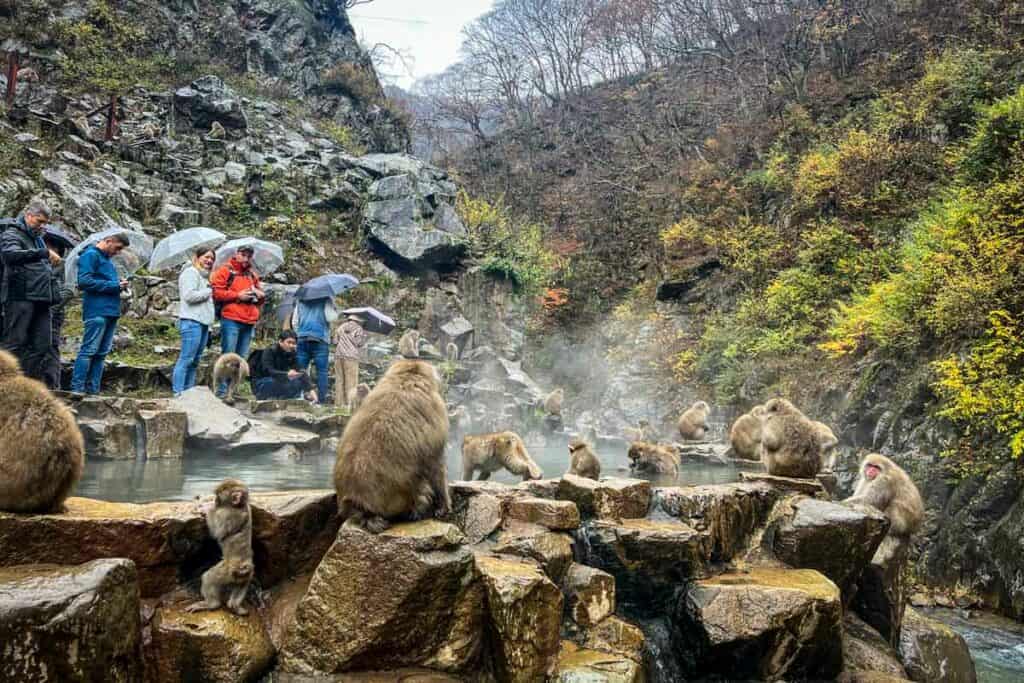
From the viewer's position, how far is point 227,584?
11.2 ft

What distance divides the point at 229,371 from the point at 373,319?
177 inches

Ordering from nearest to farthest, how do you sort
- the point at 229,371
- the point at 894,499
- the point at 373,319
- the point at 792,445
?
the point at 894,499
the point at 792,445
the point at 229,371
the point at 373,319

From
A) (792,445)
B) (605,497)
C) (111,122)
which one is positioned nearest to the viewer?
(605,497)

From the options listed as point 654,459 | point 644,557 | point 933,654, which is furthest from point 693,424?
point 644,557

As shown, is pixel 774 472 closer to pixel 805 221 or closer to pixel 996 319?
pixel 996 319

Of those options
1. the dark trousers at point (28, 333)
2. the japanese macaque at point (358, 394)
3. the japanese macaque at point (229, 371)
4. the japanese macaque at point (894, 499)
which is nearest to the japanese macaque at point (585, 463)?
the japanese macaque at point (894, 499)

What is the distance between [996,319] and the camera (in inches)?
288

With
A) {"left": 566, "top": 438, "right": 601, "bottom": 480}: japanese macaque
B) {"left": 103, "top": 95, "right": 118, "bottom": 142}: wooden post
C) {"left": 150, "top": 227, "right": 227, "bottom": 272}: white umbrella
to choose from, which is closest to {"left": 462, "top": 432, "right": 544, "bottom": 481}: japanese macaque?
{"left": 566, "top": 438, "right": 601, "bottom": 480}: japanese macaque

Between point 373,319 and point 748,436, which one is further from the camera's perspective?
point 373,319

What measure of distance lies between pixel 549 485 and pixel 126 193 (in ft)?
46.4

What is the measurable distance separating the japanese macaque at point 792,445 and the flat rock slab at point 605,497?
1.51 metres

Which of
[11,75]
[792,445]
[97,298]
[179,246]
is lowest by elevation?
[792,445]

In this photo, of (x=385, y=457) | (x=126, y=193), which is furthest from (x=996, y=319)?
(x=126, y=193)

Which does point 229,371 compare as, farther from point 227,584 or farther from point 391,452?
point 391,452
